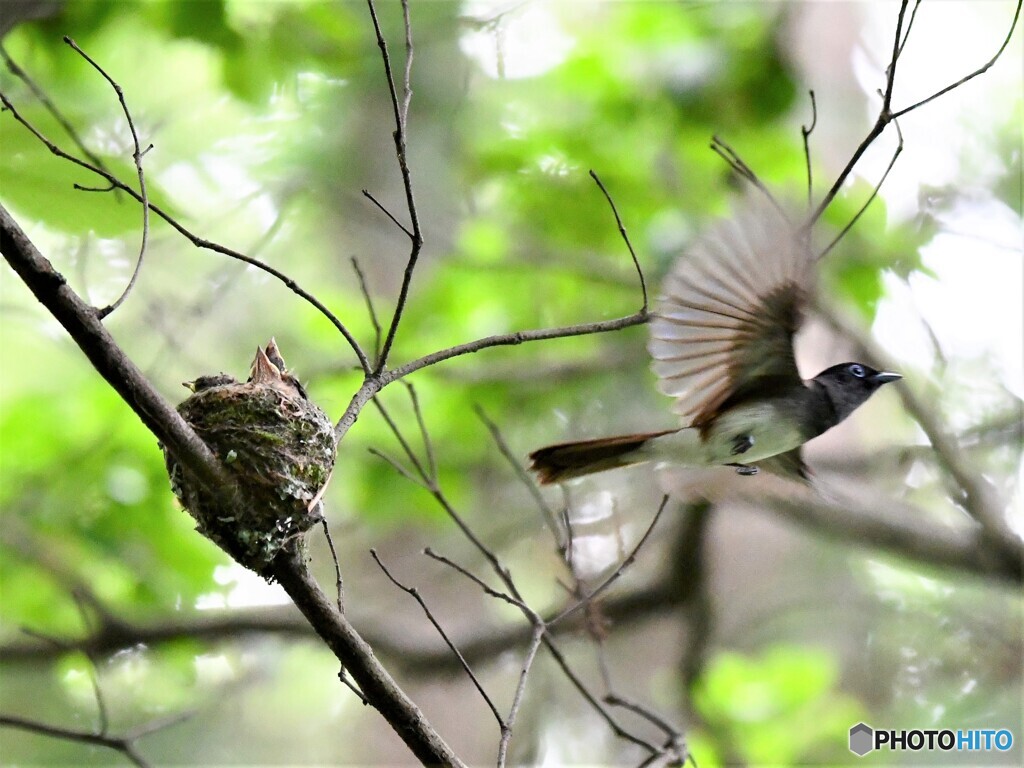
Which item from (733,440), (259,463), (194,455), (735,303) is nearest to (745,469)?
(733,440)

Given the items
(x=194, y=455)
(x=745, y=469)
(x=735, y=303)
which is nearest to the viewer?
(x=194, y=455)

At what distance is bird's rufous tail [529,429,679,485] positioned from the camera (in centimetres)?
311

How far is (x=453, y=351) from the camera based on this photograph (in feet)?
6.52

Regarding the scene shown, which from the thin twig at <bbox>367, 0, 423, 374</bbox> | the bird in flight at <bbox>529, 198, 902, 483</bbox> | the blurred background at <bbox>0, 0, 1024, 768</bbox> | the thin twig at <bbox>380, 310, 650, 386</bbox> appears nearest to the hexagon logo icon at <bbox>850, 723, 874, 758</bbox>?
the blurred background at <bbox>0, 0, 1024, 768</bbox>

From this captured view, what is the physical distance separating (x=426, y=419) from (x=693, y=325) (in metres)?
2.54

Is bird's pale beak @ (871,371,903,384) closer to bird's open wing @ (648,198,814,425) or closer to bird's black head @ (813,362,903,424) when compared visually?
bird's black head @ (813,362,903,424)

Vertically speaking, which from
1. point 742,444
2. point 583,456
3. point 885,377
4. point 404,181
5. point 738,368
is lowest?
point 404,181

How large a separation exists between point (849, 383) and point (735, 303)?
29.3 inches

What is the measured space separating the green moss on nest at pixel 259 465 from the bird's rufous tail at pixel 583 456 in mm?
796

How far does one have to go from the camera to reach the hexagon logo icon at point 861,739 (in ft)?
16.1

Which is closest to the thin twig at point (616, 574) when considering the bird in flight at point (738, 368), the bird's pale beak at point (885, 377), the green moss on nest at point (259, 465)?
the bird in flight at point (738, 368)

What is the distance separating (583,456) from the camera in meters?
3.20

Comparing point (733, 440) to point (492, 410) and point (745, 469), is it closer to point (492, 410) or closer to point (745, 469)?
point (745, 469)

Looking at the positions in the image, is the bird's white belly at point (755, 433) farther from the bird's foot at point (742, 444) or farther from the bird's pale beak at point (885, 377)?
the bird's pale beak at point (885, 377)
